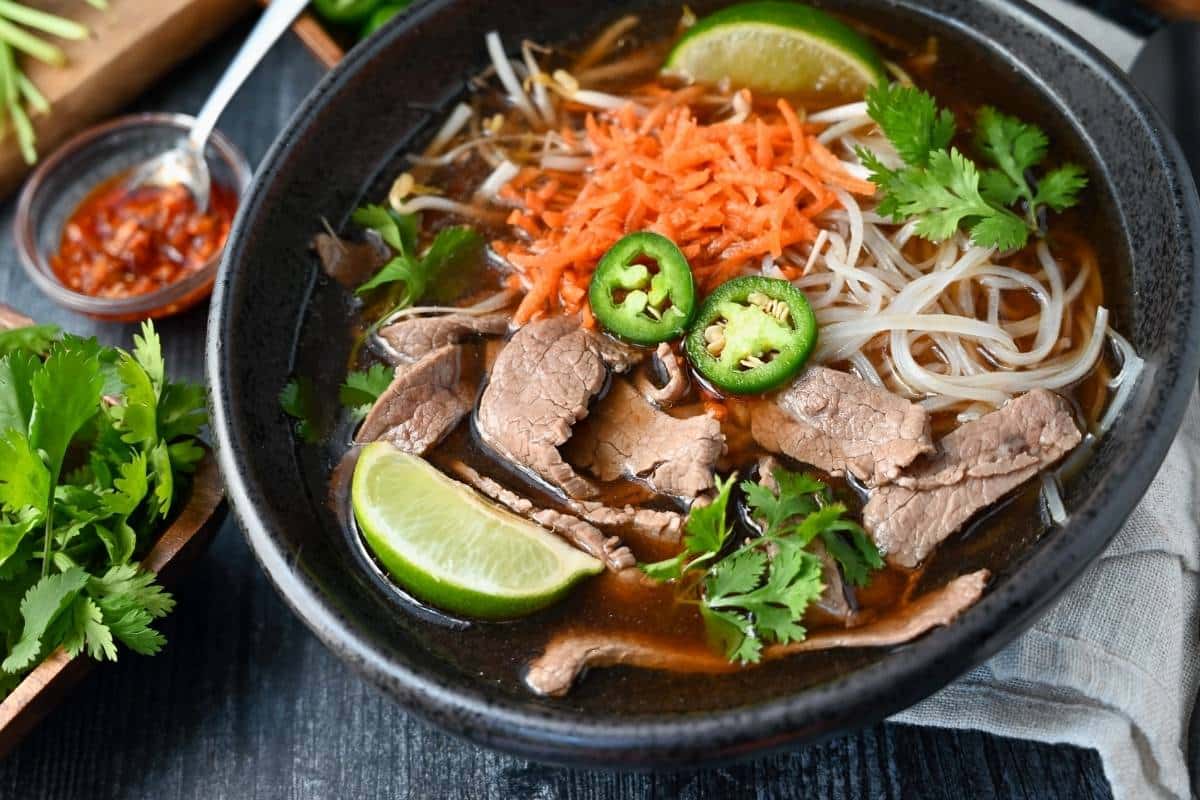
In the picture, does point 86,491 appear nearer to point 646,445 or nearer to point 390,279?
point 390,279

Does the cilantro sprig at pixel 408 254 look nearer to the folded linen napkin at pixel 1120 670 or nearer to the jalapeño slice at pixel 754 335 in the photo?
the jalapeño slice at pixel 754 335

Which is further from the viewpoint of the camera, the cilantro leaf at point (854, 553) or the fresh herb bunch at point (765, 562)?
the cilantro leaf at point (854, 553)

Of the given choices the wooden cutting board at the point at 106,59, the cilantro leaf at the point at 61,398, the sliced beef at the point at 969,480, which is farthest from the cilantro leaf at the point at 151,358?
the sliced beef at the point at 969,480

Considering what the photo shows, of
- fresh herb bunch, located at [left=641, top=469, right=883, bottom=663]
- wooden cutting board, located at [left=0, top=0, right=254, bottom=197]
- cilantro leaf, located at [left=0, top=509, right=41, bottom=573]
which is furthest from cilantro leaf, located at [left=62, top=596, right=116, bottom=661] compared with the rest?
wooden cutting board, located at [left=0, top=0, right=254, bottom=197]

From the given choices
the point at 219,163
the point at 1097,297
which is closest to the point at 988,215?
the point at 1097,297

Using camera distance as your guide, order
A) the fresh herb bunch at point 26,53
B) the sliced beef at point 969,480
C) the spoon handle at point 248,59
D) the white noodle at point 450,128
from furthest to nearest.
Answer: the fresh herb bunch at point 26,53 → the spoon handle at point 248,59 → the white noodle at point 450,128 → the sliced beef at point 969,480
